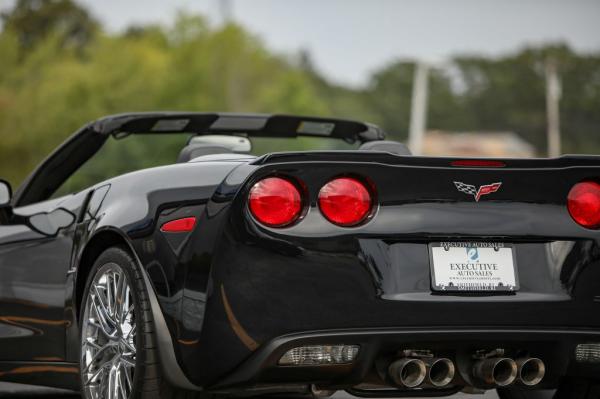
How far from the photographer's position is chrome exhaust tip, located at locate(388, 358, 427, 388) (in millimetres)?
4473

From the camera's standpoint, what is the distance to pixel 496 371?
4.59m

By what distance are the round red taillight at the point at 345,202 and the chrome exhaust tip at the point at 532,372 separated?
80 cm

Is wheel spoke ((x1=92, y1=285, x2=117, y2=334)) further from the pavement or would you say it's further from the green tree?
the green tree

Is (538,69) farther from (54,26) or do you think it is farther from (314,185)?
(314,185)

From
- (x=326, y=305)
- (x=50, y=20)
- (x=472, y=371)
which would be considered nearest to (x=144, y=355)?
(x=326, y=305)

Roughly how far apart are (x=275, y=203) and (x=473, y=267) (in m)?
0.72

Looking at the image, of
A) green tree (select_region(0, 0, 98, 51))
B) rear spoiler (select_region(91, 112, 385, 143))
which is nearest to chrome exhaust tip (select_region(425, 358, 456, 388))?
rear spoiler (select_region(91, 112, 385, 143))

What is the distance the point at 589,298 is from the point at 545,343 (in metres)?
0.24

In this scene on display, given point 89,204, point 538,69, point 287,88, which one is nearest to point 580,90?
point 538,69

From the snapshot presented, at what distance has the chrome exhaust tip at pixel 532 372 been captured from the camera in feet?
15.1

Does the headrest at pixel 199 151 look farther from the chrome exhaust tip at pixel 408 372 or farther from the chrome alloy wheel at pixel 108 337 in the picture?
the chrome exhaust tip at pixel 408 372

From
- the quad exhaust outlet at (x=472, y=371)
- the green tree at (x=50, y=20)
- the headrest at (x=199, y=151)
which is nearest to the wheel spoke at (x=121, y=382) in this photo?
the headrest at (x=199, y=151)

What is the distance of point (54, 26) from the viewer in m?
93.2

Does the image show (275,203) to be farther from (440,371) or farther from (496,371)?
(496,371)
